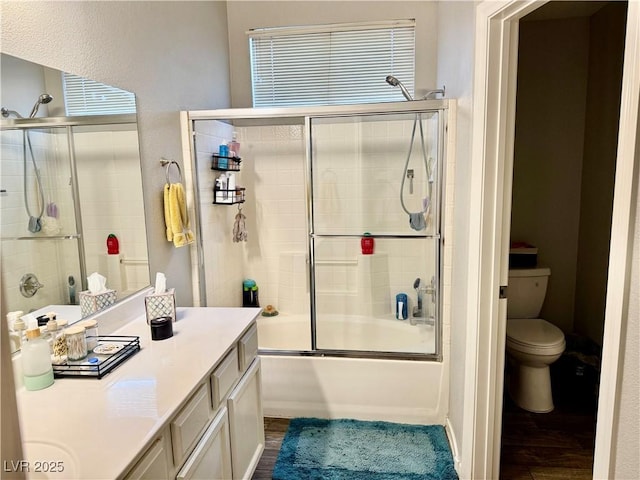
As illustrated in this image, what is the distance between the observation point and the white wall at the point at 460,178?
2.04 meters

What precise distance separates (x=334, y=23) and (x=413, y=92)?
0.76 m

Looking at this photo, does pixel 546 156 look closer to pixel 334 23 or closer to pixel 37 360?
pixel 334 23

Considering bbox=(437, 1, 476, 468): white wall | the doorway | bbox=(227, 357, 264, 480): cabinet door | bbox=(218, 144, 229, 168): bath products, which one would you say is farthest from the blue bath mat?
bbox=(218, 144, 229, 168): bath products

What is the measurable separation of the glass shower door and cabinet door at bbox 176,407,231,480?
1209 millimetres

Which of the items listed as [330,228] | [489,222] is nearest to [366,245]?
[330,228]

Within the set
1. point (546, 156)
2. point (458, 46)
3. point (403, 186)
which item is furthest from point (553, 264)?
point (458, 46)

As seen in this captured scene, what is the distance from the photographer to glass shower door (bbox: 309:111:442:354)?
9.80 ft

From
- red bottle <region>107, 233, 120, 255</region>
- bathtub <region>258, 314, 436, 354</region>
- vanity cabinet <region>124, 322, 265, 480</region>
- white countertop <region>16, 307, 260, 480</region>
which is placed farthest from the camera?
bathtub <region>258, 314, 436, 354</region>

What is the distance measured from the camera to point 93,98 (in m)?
1.76

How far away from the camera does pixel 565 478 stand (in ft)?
7.22

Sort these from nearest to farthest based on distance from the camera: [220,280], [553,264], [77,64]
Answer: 1. [77,64]
2. [220,280]
3. [553,264]

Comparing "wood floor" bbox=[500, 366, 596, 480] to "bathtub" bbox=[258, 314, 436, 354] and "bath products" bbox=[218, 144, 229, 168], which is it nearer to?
"bathtub" bbox=[258, 314, 436, 354]

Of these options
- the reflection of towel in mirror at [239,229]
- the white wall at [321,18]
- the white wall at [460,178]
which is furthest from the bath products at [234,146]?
the white wall at [460,178]

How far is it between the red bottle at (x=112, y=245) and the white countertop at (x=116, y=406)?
0.39 metres
